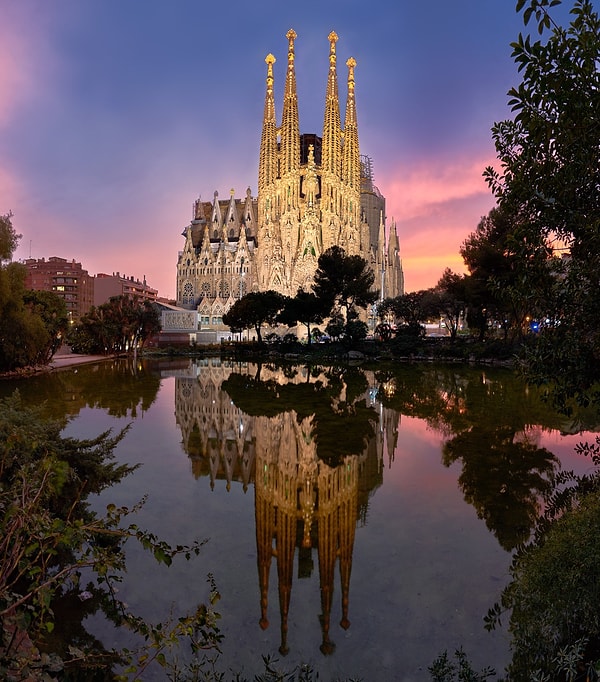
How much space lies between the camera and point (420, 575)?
453cm

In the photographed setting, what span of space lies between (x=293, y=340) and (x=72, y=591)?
4010 cm

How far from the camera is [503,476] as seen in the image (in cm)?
746

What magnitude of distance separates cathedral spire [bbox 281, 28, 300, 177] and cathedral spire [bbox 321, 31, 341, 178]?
4188 millimetres

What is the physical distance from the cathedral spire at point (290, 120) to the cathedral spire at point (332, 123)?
419 centimetres

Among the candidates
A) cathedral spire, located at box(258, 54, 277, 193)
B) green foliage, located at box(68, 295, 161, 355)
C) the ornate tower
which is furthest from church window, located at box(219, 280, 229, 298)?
green foliage, located at box(68, 295, 161, 355)

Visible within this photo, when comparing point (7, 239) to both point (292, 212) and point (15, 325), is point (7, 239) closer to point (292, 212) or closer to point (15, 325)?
point (15, 325)

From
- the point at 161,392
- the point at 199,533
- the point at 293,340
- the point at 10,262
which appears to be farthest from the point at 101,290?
the point at 199,533

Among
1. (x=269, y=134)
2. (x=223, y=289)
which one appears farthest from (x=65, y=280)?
(x=269, y=134)

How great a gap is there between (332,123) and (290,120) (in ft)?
19.7

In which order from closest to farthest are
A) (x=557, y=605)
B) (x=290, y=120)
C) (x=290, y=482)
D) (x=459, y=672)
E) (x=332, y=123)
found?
(x=459, y=672)
(x=557, y=605)
(x=290, y=482)
(x=290, y=120)
(x=332, y=123)

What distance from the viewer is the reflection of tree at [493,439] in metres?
6.16

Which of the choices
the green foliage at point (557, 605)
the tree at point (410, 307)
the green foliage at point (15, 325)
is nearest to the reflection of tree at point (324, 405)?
the green foliage at point (557, 605)

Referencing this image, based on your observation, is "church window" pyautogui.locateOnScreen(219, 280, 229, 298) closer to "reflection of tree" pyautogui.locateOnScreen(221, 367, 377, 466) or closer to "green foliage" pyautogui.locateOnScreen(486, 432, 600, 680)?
"reflection of tree" pyautogui.locateOnScreen(221, 367, 377, 466)

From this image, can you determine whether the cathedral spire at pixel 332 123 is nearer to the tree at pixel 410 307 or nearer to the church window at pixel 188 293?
the tree at pixel 410 307
